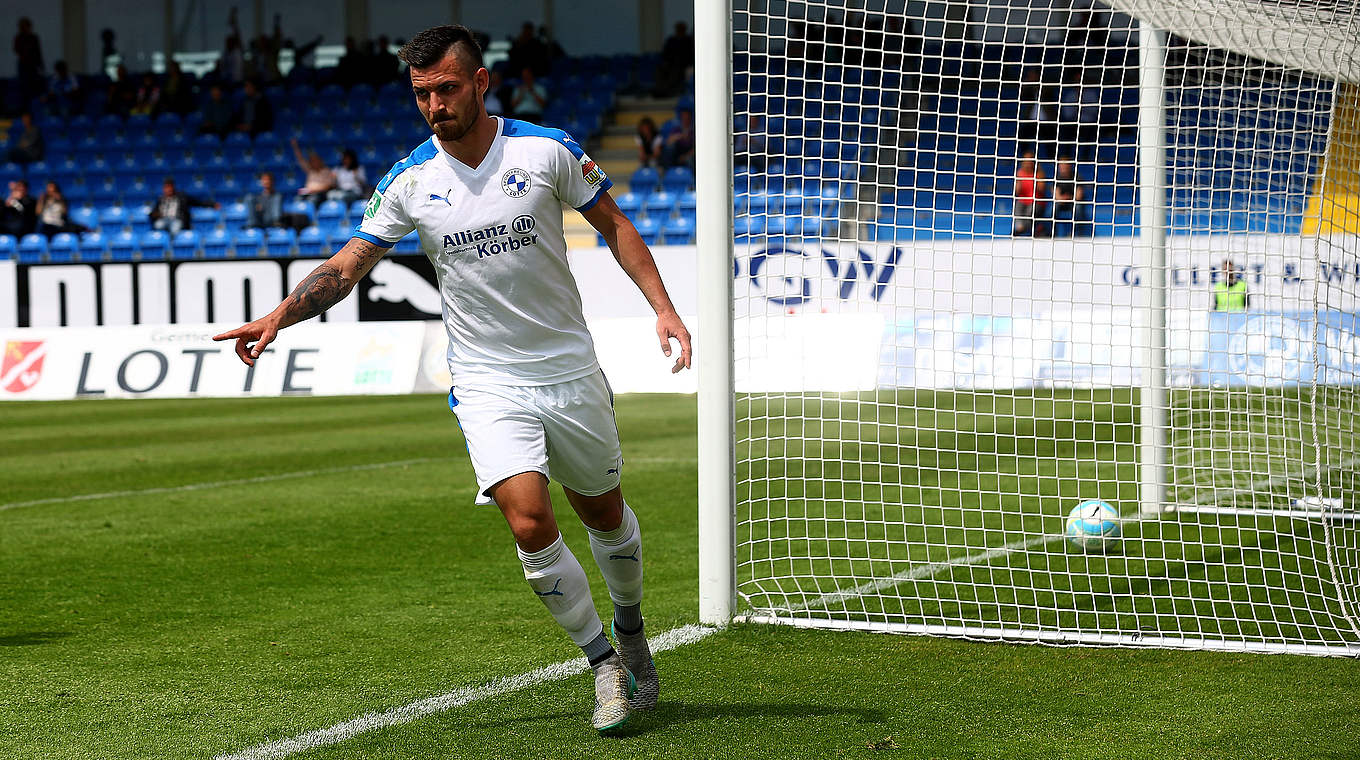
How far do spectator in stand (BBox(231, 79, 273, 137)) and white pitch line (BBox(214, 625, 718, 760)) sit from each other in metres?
22.3

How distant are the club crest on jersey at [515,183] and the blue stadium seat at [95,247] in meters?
19.1

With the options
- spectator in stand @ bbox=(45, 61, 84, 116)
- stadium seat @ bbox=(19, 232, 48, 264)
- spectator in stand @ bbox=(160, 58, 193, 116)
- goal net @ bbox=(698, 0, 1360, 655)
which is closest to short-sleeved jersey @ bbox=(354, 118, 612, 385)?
goal net @ bbox=(698, 0, 1360, 655)

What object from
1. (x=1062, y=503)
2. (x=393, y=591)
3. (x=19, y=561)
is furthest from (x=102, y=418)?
(x=1062, y=503)

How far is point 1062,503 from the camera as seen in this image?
301 inches

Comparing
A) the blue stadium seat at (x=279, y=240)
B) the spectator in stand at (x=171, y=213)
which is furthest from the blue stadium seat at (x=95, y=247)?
the blue stadium seat at (x=279, y=240)

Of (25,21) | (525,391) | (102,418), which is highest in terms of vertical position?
(25,21)

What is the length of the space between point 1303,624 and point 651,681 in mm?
2581

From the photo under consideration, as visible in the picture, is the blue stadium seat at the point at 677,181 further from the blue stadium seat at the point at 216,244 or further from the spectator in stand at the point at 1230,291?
the spectator in stand at the point at 1230,291

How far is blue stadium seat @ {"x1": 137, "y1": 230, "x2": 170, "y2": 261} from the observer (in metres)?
21.1

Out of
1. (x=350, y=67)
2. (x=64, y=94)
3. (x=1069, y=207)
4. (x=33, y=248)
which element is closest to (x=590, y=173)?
(x=1069, y=207)

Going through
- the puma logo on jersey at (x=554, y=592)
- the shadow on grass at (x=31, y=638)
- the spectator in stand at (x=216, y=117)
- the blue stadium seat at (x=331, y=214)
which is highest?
the spectator in stand at (x=216, y=117)

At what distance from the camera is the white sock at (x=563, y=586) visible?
375 centimetres

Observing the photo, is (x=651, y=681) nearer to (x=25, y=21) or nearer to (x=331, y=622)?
(x=331, y=622)

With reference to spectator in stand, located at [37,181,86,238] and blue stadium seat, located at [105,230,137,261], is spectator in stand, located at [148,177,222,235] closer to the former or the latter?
blue stadium seat, located at [105,230,137,261]
